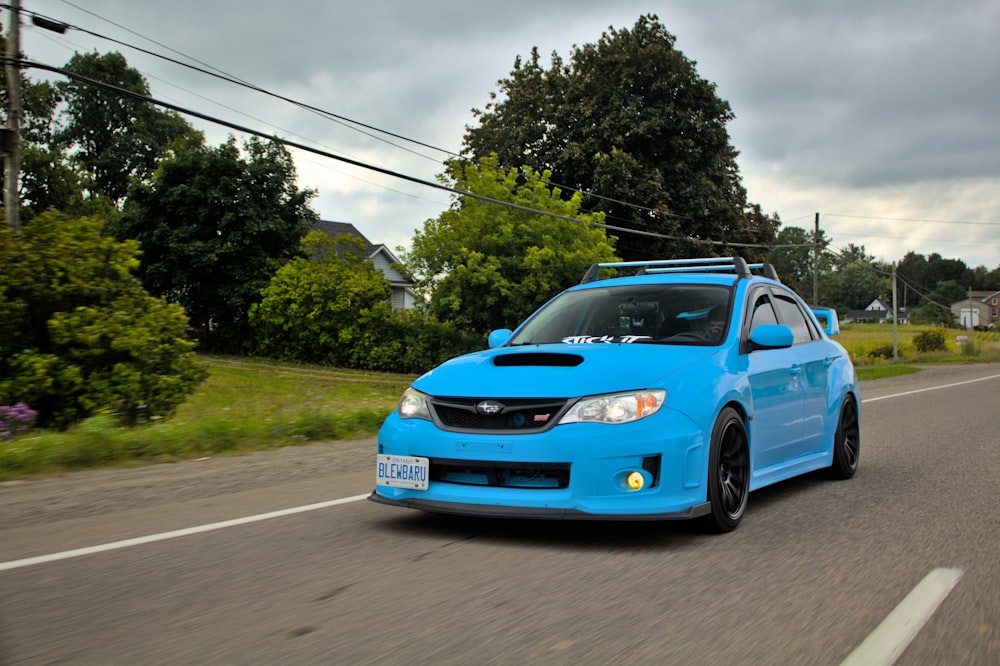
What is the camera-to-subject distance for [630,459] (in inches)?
194

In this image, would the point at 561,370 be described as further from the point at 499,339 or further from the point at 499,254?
the point at 499,254

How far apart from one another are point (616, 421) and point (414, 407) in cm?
122

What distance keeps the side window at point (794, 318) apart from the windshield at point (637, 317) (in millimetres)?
882

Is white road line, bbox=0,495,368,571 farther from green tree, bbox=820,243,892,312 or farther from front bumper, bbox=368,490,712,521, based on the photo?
green tree, bbox=820,243,892,312

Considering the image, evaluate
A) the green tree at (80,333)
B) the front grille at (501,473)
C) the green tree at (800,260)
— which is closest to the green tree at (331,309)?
the green tree at (80,333)

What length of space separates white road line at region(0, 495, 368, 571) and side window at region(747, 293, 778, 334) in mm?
2996

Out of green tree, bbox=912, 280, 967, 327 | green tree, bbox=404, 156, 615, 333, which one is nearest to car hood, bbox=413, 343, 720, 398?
green tree, bbox=404, 156, 615, 333

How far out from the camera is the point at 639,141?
42.8m

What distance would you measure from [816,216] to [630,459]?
190 feet

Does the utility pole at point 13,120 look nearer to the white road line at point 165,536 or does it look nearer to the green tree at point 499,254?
the white road line at point 165,536

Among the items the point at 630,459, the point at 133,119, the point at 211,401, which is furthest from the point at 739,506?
the point at 133,119

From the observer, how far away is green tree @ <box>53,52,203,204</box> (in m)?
70.5

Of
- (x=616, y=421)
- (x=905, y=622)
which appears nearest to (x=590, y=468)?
(x=616, y=421)

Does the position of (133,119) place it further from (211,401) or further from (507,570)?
(507,570)
